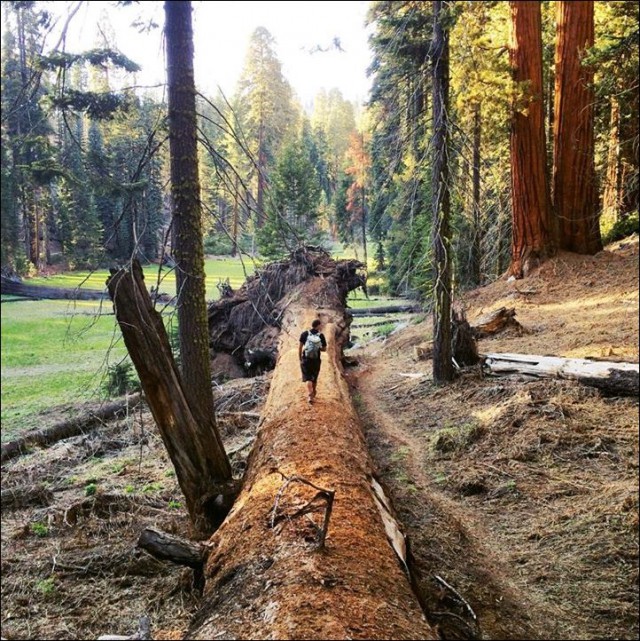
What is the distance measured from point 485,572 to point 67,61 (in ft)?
20.4

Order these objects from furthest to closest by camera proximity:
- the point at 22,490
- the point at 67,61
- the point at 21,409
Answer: the point at 21,409, the point at 22,490, the point at 67,61

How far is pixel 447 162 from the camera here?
8664mm

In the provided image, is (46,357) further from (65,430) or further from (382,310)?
(382,310)

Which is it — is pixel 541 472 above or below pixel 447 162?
below

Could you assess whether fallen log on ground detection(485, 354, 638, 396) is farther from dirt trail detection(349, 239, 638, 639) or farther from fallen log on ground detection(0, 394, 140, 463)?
fallen log on ground detection(0, 394, 140, 463)

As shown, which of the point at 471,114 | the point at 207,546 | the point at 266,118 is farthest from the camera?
the point at 266,118

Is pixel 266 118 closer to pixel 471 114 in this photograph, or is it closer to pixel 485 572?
pixel 471 114

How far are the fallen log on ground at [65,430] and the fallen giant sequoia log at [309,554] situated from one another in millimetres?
5755

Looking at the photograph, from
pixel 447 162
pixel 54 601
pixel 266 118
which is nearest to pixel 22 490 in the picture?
pixel 54 601

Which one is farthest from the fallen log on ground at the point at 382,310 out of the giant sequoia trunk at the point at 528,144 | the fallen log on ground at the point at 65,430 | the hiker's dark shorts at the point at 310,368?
the hiker's dark shorts at the point at 310,368

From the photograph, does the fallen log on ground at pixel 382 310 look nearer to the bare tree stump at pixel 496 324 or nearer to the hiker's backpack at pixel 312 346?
the bare tree stump at pixel 496 324

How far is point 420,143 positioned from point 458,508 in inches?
296

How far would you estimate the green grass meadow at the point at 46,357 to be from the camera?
12094 mm

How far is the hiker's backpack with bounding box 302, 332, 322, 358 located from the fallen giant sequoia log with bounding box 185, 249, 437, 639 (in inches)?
53.5
